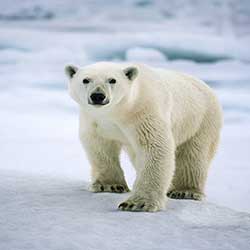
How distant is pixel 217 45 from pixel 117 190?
32.6 feet

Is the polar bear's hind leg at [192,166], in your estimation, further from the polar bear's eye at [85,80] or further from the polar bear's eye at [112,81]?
the polar bear's eye at [85,80]

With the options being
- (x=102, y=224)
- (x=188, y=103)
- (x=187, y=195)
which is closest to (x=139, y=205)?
(x=102, y=224)

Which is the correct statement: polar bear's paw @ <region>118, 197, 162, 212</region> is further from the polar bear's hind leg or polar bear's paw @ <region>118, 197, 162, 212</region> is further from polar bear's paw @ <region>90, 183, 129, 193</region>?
the polar bear's hind leg

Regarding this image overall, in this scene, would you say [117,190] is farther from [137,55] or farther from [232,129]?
[137,55]

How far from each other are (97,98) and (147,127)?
1.52 feet

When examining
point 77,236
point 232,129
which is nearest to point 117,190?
point 77,236

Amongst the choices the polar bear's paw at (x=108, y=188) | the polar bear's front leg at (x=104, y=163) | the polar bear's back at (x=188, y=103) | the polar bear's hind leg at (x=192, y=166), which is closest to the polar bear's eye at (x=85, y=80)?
the polar bear's front leg at (x=104, y=163)

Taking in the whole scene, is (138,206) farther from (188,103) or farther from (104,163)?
(188,103)

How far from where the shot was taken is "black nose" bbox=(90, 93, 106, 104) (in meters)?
3.57

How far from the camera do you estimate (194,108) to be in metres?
4.62

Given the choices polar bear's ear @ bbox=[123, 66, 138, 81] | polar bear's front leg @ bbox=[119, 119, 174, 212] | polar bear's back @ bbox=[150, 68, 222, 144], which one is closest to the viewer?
polar bear's front leg @ bbox=[119, 119, 174, 212]

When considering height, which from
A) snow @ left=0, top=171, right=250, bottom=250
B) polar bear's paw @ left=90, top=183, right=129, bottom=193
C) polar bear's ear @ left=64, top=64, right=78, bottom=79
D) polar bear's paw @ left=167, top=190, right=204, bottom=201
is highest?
polar bear's ear @ left=64, top=64, right=78, bottom=79

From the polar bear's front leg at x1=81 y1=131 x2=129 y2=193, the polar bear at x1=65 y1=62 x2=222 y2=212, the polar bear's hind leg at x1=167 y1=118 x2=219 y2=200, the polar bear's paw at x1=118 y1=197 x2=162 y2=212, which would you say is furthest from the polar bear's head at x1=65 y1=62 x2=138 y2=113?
the polar bear's hind leg at x1=167 y1=118 x2=219 y2=200

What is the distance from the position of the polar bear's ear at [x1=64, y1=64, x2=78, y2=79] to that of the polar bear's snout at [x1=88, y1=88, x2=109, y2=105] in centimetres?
45
